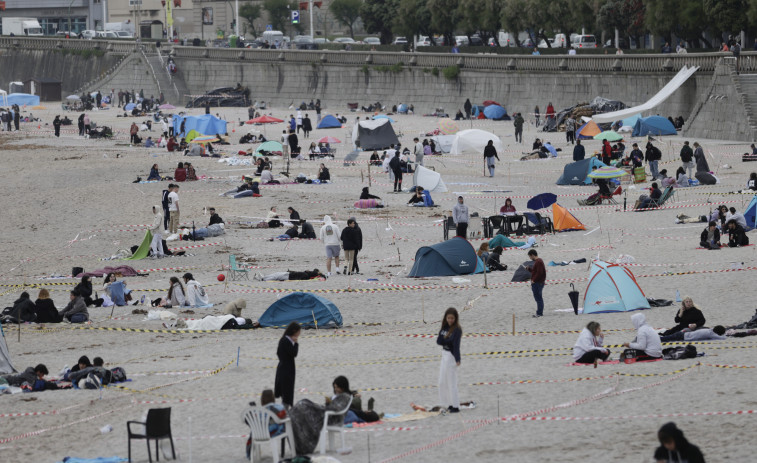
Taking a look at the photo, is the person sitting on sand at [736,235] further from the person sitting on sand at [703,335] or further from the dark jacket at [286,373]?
the dark jacket at [286,373]

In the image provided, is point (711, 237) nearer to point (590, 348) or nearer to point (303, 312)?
point (303, 312)

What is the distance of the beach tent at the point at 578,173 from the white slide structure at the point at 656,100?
10.8 m

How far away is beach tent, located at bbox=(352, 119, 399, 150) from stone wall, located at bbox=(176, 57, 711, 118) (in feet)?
39.7

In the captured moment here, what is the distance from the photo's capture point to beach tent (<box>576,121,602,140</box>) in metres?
47.0

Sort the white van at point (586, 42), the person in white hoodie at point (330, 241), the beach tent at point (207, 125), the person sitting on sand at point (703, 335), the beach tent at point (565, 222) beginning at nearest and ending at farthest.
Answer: the person sitting on sand at point (703, 335) < the person in white hoodie at point (330, 241) < the beach tent at point (565, 222) < the beach tent at point (207, 125) < the white van at point (586, 42)

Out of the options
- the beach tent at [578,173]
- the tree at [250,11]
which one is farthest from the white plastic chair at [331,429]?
the tree at [250,11]

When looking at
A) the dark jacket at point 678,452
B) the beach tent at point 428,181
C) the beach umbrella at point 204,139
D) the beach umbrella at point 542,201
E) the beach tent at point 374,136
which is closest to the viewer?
the dark jacket at point 678,452

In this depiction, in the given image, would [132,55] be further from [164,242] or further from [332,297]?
[332,297]

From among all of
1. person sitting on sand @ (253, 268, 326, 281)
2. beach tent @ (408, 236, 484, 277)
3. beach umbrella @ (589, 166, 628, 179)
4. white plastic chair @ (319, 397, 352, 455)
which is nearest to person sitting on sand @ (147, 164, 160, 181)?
beach umbrella @ (589, 166, 628, 179)

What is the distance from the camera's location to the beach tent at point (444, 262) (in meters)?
23.8

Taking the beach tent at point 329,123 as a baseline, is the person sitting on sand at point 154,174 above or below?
below

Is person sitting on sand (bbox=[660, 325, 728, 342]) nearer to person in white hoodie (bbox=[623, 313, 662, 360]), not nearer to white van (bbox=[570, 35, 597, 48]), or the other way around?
person in white hoodie (bbox=[623, 313, 662, 360])

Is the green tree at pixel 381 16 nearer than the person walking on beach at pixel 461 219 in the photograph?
No

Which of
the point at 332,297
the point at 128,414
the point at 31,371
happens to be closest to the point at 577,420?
the point at 128,414
